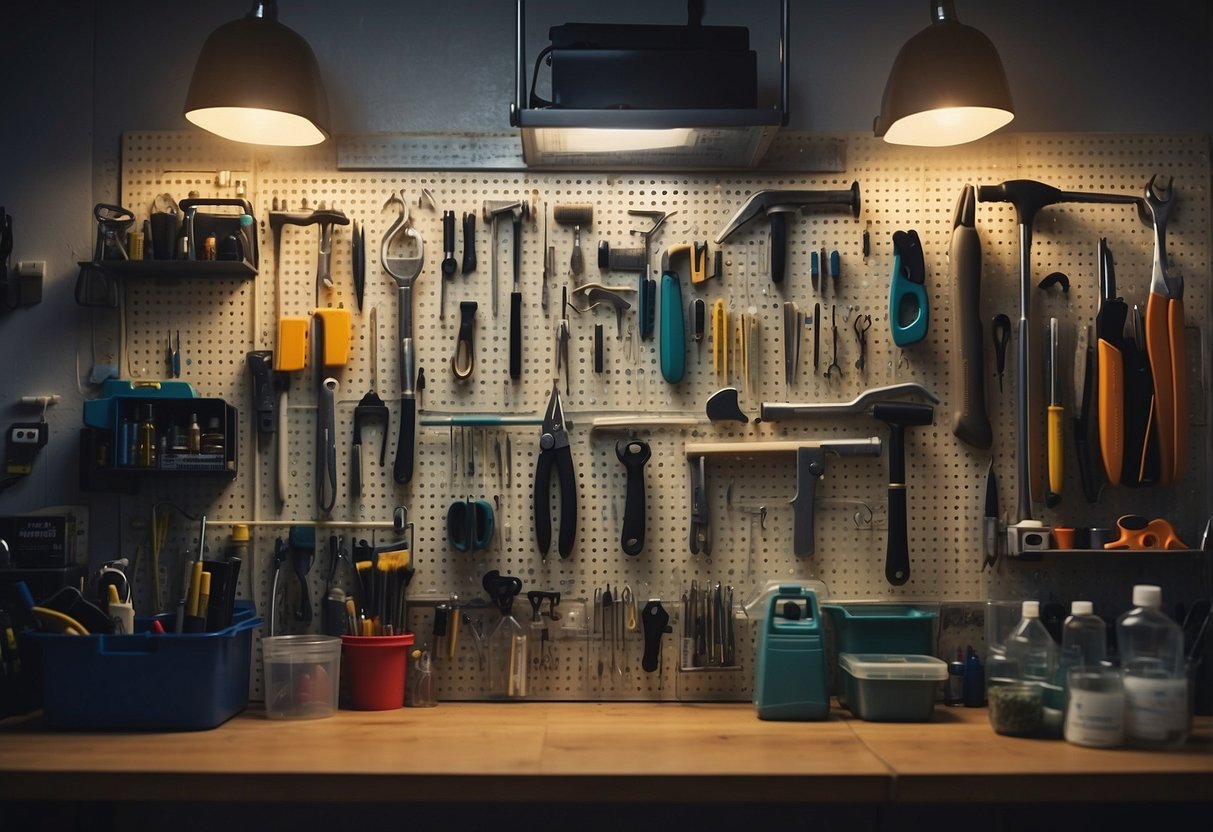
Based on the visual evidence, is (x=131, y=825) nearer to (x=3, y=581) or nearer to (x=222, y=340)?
(x=3, y=581)

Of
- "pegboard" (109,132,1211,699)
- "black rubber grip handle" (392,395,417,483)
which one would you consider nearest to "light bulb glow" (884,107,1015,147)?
"pegboard" (109,132,1211,699)

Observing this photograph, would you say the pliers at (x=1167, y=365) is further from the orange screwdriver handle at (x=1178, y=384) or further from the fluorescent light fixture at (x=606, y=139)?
the fluorescent light fixture at (x=606, y=139)

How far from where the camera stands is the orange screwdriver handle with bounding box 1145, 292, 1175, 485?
2.40m

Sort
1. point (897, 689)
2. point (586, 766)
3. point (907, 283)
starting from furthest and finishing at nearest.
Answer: point (907, 283), point (897, 689), point (586, 766)

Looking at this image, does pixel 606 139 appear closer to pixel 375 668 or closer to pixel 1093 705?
pixel 375 668

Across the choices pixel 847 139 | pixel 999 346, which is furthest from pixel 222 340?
pixel 999 346

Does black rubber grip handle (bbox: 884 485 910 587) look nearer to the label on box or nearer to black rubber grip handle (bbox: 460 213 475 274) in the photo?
black rubber grip handle (bbox: 460 213 475 274)

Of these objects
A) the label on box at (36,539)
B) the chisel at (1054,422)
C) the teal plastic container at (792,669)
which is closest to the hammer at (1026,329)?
the chisel at (1054,422)

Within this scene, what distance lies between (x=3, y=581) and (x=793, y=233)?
194 cm

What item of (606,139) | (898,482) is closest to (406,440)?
(606,139)

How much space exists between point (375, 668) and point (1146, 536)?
5.82 feet

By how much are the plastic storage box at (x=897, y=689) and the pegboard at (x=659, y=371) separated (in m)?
0.27

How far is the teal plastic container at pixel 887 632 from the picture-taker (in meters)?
2.36

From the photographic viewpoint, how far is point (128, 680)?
2.12m
